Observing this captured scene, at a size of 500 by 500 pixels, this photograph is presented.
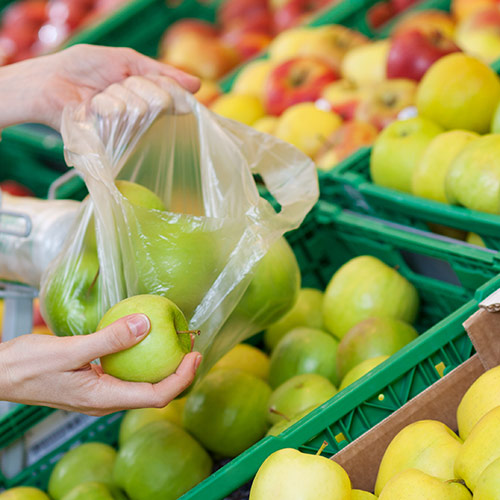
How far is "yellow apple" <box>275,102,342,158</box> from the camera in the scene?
7.73 feet

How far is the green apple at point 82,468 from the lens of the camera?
161 cm

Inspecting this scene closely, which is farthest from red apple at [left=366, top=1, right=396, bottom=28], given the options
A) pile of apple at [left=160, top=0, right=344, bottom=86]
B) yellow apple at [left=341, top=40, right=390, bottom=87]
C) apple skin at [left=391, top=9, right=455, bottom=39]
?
yellow apple at [left=341, top=40, right=390, bottom=87]

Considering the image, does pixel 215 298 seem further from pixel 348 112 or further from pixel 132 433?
pixel 348 112

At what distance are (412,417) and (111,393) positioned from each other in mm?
497

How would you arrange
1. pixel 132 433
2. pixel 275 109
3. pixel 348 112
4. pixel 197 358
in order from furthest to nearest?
pixel 275 109, pixel 348 112, pixel 132 433, pixel 197 358

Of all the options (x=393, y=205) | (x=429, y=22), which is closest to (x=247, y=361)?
(x=393, y=205)

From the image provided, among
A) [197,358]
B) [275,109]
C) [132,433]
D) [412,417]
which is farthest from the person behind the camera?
[275,109]

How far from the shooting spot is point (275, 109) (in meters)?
2.71

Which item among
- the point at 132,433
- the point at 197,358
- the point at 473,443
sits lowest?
the point at 132,433

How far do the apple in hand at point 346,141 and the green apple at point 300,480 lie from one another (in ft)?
4.05

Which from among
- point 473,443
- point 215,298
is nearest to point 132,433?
point 215,298

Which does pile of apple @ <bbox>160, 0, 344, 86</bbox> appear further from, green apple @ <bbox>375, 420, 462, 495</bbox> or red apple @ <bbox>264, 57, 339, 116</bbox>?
green apple @ <bbox>375, 420, 462, 495</bbox>

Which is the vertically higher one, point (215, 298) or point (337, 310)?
point (215, 298)

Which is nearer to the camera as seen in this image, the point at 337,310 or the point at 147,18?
the point at 337,310
